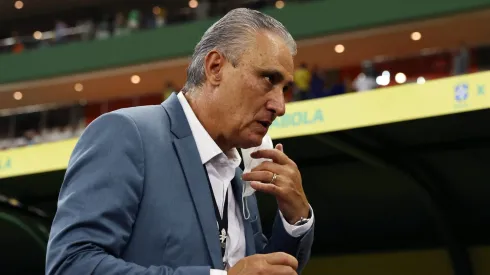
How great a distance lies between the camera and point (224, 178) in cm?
274

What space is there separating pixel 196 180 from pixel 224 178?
0.67 feet

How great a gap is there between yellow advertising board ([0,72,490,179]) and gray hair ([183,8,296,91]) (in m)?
6.52

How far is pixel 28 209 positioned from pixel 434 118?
249 inches

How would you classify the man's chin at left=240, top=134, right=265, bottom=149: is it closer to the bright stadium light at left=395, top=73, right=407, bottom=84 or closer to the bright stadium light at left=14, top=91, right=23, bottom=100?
the bright stadium light at left=395, top=73, right=407, bottom=84

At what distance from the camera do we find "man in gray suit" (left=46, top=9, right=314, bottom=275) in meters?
2.32

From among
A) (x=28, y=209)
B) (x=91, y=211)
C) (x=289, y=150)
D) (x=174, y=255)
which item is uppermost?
(x=91, y=211)

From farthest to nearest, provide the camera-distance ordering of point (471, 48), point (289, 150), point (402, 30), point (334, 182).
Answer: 1. point (402, 30)
2. point (471, 48)
3. point (334, 182)
4. point (289, 150)

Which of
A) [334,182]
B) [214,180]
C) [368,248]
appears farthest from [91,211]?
[368,248]

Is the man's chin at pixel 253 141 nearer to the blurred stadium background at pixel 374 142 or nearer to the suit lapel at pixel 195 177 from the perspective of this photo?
the suit lapel at pixel 195 177

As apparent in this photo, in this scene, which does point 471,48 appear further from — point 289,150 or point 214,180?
point 214,180

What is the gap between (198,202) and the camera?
2510mm

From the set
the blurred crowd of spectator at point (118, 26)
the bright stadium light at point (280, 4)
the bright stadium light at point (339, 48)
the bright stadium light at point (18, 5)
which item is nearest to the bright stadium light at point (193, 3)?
the blurred crowd of spectator at point (118, 26)

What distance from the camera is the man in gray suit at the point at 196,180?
91.4 inches

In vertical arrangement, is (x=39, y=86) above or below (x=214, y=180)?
below
